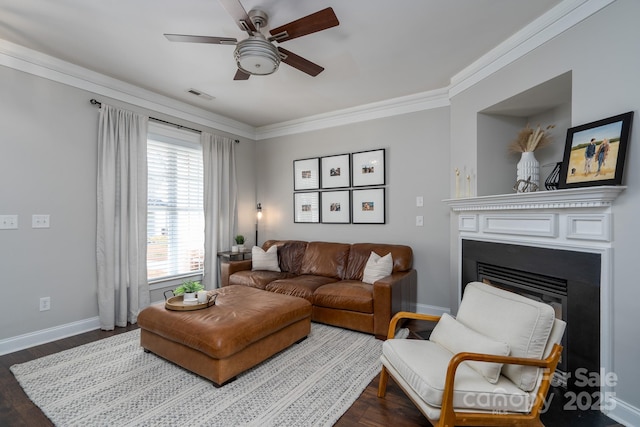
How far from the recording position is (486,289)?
2.03 meters

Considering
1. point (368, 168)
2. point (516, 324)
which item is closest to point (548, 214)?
point (516, 324)

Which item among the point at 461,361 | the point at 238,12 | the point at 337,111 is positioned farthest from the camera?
the point at 337,111

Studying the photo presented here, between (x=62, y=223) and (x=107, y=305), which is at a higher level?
(x=62, y=223)

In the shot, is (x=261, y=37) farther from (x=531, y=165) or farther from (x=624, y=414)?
(x=624, y=414)

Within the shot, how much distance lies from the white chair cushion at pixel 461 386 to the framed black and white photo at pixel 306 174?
3258 millimetres

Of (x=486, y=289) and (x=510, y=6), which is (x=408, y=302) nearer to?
(x=486, y=289)

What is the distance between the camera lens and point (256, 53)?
6.84 ft

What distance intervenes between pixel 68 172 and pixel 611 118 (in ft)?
15.2

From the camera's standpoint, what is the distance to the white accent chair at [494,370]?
1.47 m

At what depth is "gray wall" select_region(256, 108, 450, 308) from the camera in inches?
145

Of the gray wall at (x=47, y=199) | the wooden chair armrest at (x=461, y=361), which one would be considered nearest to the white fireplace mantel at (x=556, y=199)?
the wooden chair armrest at (x=461, y=361)

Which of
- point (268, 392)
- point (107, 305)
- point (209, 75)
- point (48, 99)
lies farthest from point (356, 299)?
point (48, 99)

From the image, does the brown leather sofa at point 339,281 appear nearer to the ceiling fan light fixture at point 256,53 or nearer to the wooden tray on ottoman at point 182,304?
the wooden tray on ottoman at point 182,304

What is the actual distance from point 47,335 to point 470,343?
12.5 feet
